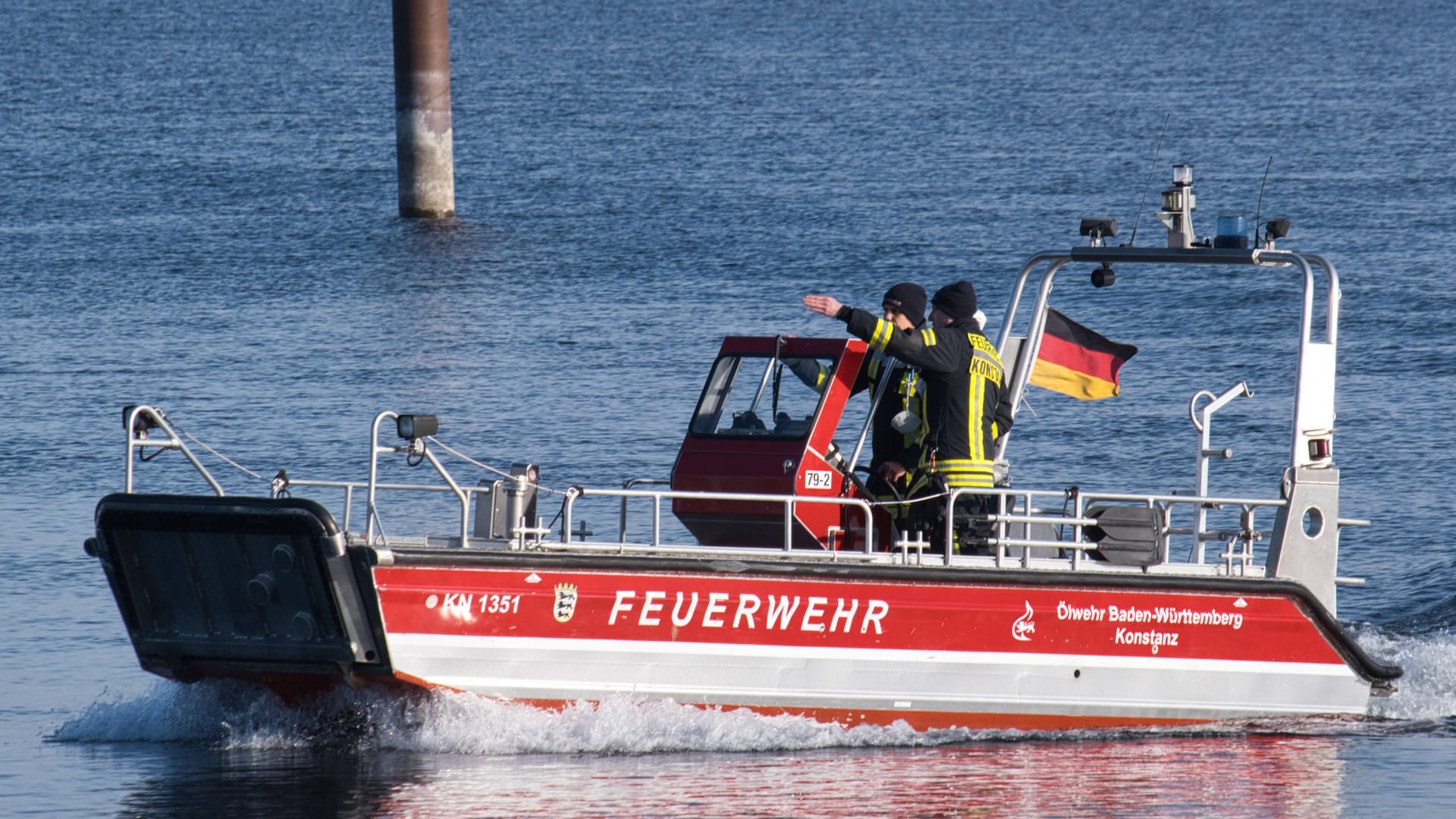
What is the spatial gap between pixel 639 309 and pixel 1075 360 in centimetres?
1502

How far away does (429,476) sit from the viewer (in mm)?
18266

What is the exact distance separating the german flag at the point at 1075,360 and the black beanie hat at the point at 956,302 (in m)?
1.22

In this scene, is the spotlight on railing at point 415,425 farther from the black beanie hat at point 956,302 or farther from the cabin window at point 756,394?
the black beanie hat at point 956,302

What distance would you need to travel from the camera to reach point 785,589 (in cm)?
1017

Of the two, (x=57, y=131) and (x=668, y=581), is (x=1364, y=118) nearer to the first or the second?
(x=57, y=131)

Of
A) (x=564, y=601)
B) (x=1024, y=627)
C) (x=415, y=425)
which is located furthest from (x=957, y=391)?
(x=415, y=425)

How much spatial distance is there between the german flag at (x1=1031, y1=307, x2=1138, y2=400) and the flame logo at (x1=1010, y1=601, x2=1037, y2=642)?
72.3 inches

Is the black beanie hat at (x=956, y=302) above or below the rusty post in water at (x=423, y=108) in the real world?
below

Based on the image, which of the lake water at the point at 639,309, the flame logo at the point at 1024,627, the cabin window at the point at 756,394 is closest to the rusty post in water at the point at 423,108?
the lake water at the point at 639,309

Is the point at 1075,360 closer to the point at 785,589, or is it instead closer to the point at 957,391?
the point at 957,391

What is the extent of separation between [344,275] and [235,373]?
8.97 metres

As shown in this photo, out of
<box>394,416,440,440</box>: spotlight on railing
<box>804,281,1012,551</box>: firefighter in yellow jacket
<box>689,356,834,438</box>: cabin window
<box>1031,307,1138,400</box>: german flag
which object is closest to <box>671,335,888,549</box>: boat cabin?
<box>689,356,834,438</box>: cabin window

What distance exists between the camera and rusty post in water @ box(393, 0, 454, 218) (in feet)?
121

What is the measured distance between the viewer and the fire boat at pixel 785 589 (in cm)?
965
